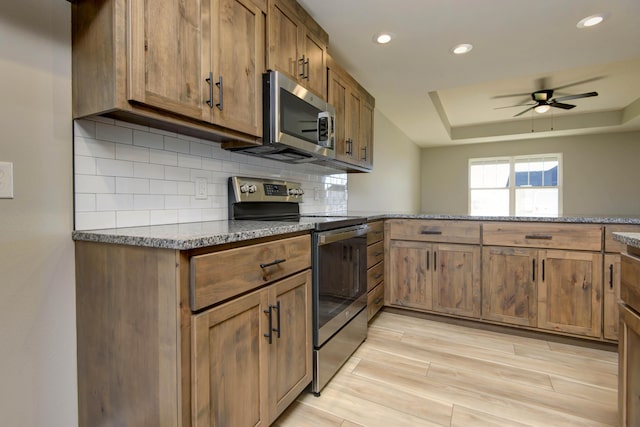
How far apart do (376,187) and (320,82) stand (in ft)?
7.75

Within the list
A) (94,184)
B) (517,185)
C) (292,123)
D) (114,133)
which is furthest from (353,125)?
(517,185)

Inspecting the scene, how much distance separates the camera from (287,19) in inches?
71.9

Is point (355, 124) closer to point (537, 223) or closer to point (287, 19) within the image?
point (287, 19)

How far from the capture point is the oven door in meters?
1.64

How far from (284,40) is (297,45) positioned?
5.4 inches

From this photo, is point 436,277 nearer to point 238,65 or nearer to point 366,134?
point 366,134

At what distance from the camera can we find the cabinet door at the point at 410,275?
272cm

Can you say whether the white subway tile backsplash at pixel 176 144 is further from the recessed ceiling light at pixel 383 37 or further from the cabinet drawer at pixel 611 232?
the cabinet drawer at pixel 611 232

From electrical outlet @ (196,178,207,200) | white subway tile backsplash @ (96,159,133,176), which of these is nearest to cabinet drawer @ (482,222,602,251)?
electrical outlet @ (196,178,207,200)

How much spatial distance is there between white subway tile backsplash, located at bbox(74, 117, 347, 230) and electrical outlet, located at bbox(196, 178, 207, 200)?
23 mm

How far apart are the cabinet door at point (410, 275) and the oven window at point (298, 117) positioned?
1.34m

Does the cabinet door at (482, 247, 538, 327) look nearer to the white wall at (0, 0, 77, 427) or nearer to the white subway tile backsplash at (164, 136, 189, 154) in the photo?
the white subway tile backsplash at (164, 136, 189, 154)

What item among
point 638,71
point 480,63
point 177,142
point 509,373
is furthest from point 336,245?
point 638,71

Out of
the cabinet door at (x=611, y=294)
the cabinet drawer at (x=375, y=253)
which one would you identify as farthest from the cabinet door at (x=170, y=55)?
the cabinet door at (x=611, y=294)
